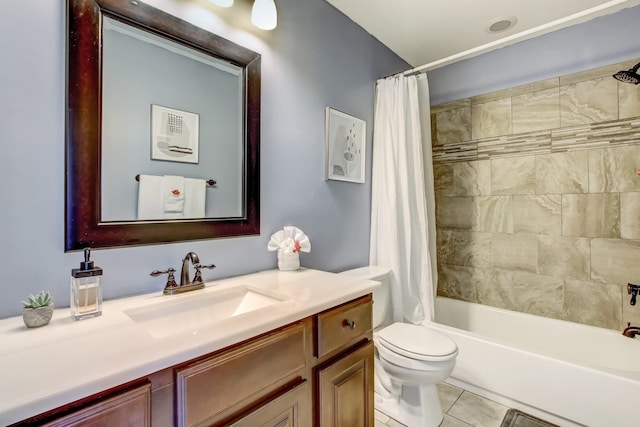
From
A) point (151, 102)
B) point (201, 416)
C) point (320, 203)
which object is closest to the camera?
point (201, 416)

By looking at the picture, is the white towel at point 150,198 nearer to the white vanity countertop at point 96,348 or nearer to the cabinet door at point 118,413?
the white vanity countertop at point 96,348

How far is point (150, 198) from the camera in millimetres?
1144

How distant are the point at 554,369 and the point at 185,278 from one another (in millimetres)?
1957

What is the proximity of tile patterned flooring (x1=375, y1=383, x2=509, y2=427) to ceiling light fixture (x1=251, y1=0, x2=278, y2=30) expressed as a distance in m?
2.19

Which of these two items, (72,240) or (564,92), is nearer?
(72,240)

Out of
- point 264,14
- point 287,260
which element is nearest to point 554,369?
point 287,260

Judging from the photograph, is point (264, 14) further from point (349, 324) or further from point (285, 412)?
point (285, 412)

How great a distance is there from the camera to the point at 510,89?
7.91 feet

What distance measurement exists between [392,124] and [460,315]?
1.75 meters

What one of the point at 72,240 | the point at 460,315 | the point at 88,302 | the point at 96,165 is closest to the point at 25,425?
the point at 88,302

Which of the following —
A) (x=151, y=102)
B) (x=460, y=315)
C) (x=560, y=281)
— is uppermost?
(x=151, y=102)

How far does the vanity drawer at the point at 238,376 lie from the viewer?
680 mm

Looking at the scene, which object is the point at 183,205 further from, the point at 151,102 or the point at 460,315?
the point at 460,315

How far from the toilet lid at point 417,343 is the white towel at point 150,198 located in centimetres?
131
